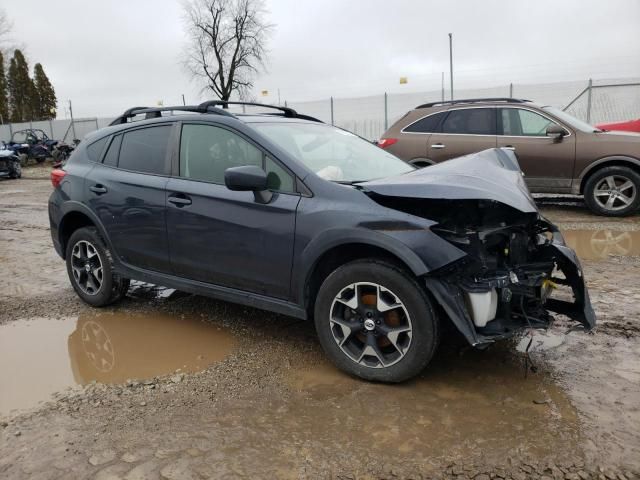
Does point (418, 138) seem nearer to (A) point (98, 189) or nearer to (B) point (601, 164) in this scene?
(B) point (601, 164)

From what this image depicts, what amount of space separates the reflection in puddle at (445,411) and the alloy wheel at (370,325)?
191mm

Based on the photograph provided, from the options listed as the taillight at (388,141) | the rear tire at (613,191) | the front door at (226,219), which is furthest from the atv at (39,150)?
the front door at (226,219)

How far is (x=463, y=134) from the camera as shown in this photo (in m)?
8.62

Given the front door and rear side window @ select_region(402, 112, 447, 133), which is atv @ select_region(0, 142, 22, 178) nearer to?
rear side window @ select_region(402, 112, 447, 133)

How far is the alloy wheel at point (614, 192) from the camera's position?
25.8ft

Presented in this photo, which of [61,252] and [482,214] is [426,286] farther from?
[61,252]

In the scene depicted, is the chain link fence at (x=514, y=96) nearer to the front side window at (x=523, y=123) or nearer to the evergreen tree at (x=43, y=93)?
the front side window at (x=523, y=123)

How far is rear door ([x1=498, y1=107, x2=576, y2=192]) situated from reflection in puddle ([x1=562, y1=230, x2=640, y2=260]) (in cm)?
136

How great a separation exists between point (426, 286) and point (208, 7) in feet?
146

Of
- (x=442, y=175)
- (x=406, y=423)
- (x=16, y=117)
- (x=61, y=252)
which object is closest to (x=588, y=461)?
(x=406, y=423)

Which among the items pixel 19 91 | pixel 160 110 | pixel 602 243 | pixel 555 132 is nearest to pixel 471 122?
pixel 555 132

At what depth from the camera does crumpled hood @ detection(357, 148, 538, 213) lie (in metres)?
2.87

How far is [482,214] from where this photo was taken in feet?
10.1

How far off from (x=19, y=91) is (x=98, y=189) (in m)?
63.0
